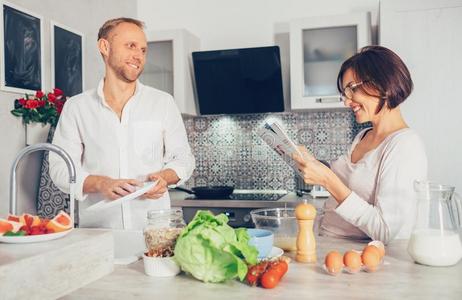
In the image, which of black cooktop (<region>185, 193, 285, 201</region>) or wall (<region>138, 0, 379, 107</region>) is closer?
black cooktop (<region>185, 193, 285, 201</region>)

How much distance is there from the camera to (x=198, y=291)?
3.44 feet

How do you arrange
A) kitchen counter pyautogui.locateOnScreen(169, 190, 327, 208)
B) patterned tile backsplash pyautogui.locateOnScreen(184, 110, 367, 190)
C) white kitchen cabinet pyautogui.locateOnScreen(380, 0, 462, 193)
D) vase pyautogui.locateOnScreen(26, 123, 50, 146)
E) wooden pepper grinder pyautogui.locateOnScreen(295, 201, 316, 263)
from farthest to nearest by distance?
patterned tile backsplash pyautogui.locateOnScreen(184, 110, 367, 190), kitchen counter pyautogui.locateOnScreen(169, 190, 327, 208), white kitchen cabinet pyautogui.locateOnScreen(380, 0, 462, 193), vase pyautogui.locateOnScreen(26, 123, 50, 146), wooden pepper grinder pyautogui.locateOnScreen(295, 201, 316, 263)

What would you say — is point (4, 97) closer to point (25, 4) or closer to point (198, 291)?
point (25, 4)

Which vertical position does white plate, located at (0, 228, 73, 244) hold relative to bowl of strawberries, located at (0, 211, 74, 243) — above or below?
below

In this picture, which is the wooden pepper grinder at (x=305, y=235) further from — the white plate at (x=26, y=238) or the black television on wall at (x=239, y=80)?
the black television on wall at (x=239, y=80)

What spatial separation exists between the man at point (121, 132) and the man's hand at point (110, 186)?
119mm

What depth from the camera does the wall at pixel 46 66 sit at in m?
2.47

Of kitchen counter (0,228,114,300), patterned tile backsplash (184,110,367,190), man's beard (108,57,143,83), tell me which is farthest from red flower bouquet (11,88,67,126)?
kitchen counter (0,228,114,300)

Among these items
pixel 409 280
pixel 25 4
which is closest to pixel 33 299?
pixel 409 280

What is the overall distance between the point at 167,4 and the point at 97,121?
6.29 ft

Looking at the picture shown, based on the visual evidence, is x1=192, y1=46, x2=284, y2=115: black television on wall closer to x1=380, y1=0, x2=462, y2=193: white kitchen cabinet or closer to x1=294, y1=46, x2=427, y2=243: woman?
x1=380, y1=0, x2=462, y2=193: white kitchen cabinet

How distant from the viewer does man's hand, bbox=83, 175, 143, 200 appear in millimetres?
1866

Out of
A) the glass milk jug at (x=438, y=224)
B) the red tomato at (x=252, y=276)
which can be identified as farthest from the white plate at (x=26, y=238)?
the glass milk jug at (x=438, y=224)

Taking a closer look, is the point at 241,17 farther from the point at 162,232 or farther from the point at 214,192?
the point at 162,232
